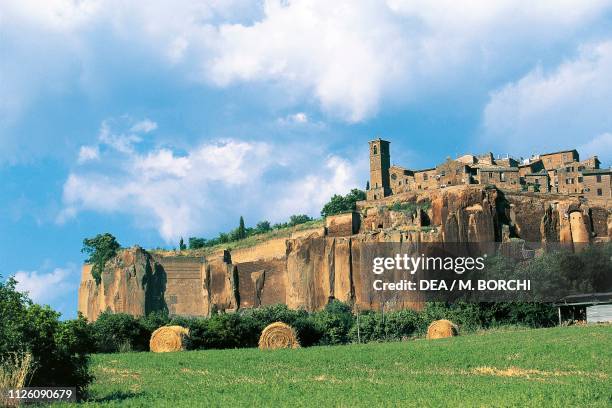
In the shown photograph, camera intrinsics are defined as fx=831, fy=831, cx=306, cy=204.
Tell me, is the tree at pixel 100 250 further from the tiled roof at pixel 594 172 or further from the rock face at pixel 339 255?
the tiled roof at pixel 594 172

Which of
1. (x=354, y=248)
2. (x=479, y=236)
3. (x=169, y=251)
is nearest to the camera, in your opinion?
(x=479, y=236)

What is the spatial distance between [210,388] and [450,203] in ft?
180

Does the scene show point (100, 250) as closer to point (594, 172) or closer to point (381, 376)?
point (594, 172)

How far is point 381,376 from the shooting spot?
2464cm

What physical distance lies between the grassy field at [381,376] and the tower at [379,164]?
229ft

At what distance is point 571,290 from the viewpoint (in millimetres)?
56562

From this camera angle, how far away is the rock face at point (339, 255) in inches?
2832

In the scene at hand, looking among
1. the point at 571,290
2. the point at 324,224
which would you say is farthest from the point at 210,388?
the point at 324,224

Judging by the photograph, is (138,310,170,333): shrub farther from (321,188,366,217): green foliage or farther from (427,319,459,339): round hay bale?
(321,188,366,217): green foliage

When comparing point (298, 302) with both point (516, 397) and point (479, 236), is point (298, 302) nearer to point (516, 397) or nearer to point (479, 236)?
point (479, 236)

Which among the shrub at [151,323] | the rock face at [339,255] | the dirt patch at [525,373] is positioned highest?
the rock face at [339,255]

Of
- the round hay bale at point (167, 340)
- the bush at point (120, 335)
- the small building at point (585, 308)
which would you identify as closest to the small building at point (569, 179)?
the small building at point (585, 308)

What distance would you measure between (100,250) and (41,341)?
81.8 meters

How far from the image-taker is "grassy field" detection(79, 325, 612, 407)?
60.2ft
